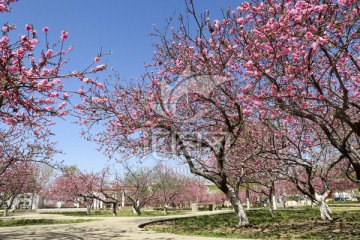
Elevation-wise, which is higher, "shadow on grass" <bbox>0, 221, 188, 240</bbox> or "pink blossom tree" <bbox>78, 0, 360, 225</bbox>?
"pink blossom tree" <bbox>78, 0, 360, 225</bbox>

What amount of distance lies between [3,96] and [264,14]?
294 inches

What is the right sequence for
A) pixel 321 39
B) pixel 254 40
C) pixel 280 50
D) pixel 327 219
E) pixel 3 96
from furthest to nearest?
1. pixel 327 219
2. pixel 254 40
3. pixel 280 50
4. pixel 3 96
5. pixel 321 39

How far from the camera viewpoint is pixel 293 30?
23.7ft

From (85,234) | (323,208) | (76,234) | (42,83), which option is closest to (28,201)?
(76,234)

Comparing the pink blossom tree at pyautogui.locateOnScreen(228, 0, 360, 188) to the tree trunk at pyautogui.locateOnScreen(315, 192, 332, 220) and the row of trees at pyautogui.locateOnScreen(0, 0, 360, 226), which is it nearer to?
the row of trees at pyautogui.locateOnScreen(0, 0, 360, 226)

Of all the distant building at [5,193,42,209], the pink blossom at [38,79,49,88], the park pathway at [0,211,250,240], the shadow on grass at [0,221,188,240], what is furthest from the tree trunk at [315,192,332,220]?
the distant building at [5,193,42,209]

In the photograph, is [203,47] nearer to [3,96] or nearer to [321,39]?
[321,39]

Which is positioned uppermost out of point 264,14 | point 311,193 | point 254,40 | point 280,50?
point 264,14

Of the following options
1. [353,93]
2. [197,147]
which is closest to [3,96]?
[197,147]

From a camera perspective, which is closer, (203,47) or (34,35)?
(34,35)

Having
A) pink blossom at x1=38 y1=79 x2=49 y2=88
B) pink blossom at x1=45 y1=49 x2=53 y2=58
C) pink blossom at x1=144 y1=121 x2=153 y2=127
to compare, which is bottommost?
pink blossom at x1=38 y1=79 x2=49 y2=88

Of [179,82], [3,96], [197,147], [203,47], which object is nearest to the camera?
[3,96]

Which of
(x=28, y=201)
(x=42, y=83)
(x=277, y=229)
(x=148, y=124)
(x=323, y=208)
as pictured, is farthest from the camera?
(x=28, y=201)

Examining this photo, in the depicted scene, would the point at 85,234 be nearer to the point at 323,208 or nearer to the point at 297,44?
the point at 297,44
